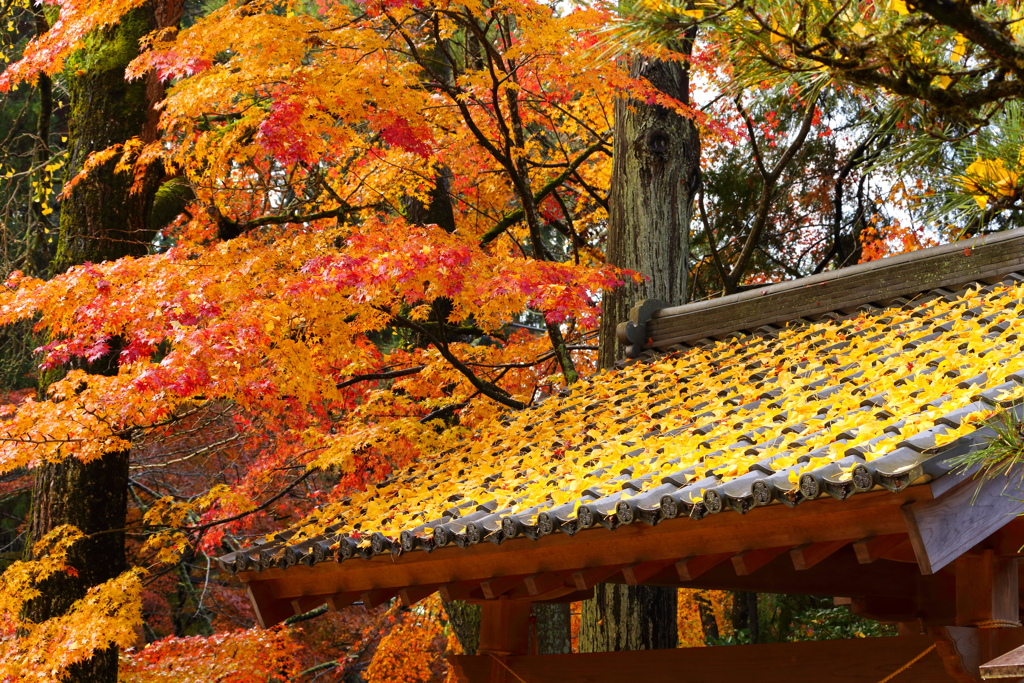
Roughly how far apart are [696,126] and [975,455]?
6.56 metres

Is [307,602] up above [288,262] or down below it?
below

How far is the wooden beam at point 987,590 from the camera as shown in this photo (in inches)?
124

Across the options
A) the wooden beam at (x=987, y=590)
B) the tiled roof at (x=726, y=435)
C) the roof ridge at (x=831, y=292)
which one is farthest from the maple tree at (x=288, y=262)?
the wooden beam at (x=987, y=590)

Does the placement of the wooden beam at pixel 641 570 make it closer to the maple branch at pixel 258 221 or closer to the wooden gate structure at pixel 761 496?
the wooden gate structure at pixel 761 496

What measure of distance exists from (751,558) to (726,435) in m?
0.94

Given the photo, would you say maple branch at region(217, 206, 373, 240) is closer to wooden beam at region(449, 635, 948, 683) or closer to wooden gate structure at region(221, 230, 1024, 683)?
wooden gate structure at region(221, 230, 1024, 683)

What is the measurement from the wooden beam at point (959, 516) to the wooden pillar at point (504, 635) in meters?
2.48

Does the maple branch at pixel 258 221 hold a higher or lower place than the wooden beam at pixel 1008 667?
higher

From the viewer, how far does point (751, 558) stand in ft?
10.4

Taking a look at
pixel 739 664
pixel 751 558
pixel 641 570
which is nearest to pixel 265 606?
pixel 641 570

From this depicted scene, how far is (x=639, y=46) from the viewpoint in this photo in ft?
10.6

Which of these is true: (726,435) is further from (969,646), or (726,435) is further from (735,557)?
(969,646)

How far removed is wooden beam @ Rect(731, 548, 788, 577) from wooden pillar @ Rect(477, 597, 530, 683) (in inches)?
70.3

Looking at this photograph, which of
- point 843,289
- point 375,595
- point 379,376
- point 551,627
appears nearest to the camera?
point 375,595
